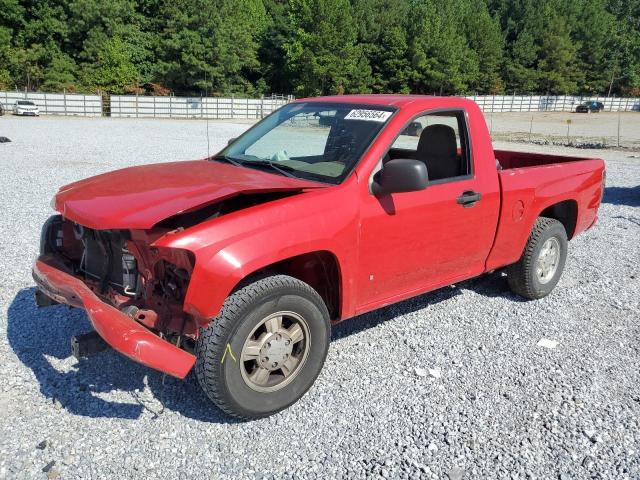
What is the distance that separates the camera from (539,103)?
7450 cm

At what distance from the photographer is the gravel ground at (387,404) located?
2988mm

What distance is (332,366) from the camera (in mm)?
4023

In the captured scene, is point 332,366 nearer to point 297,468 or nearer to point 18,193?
point 297,468

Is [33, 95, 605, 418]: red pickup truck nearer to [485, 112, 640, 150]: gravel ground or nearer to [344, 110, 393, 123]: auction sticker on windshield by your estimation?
[344, 110, 393, 123]: auction sticker on windshield

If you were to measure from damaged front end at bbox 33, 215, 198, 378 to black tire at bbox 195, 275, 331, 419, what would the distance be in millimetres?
149

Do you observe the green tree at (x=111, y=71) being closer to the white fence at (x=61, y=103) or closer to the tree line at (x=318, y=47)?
the tree line at (x=318, y=47)

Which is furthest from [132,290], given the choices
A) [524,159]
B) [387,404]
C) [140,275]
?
[524,159]

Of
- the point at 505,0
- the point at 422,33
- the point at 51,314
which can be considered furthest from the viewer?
the point at 505,0

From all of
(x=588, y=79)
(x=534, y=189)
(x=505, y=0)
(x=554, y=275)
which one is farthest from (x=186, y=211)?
(x=505, y=0)

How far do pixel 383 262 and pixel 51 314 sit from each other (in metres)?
2.83

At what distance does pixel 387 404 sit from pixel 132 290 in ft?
5.71

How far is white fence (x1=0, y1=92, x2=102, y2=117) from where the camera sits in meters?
41.8

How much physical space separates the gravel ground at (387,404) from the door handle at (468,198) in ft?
3.62

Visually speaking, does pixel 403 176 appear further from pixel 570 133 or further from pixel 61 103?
pixel 61 103
